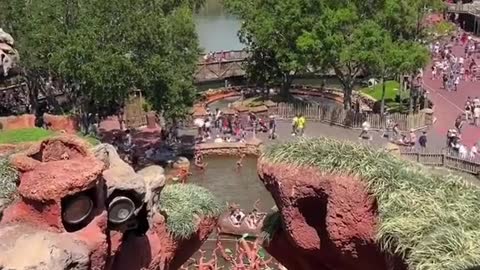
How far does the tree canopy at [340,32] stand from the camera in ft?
124

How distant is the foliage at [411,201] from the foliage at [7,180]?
4.43 meters

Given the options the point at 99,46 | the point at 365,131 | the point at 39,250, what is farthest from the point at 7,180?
the point at 365,131

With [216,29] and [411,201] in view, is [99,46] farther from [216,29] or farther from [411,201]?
[216,29]

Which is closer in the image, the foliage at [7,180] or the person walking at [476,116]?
the foliage at [7,180]

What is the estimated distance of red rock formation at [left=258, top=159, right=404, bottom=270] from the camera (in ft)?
43.9

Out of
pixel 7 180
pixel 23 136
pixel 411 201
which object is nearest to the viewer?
pixel 7 180

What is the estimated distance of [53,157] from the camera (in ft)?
40.6

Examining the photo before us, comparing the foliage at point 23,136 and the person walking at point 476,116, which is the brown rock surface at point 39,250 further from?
the person walking at point 476,116

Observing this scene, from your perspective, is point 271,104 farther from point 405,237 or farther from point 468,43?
point 405,237

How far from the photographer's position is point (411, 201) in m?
12.8

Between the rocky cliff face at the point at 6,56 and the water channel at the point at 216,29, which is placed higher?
the rocky cliff face at the point at 6,56

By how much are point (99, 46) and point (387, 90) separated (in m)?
22.3

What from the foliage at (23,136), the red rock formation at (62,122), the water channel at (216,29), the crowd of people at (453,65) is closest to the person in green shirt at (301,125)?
the red rock formation at (62,122)

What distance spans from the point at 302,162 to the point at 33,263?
5345mm
